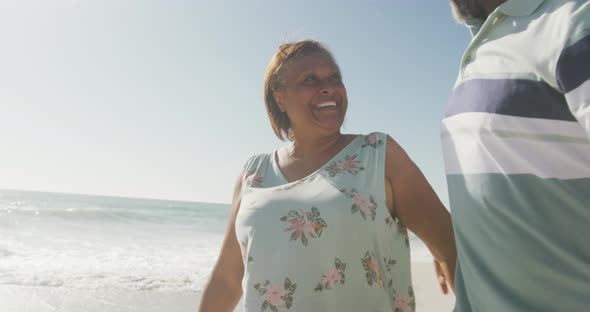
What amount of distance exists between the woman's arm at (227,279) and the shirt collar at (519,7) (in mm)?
1572

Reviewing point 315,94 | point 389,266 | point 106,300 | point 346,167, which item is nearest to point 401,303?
point 389,266

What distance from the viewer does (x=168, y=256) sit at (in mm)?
10227

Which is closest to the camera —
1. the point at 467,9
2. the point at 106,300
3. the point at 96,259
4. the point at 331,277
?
the point at 467,9

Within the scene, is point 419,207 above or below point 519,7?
below

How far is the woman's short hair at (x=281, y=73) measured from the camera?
2.33 meters

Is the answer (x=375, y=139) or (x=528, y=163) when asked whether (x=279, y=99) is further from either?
(x=528, y=163)

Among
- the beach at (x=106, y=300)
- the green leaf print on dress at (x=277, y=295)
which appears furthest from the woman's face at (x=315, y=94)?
the beach at (x=106, y=300)

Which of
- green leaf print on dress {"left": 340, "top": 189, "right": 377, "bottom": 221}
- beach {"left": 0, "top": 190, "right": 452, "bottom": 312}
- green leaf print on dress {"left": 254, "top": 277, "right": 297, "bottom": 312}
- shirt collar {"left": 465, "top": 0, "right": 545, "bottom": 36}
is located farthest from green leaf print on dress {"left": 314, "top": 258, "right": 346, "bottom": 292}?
beach {"left": 0, "top": 190, "right": 452, "bottom": 312}

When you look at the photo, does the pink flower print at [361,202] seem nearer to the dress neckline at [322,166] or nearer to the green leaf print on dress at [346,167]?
the green leaf print on dress at [346,167]

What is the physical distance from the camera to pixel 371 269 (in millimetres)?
1845

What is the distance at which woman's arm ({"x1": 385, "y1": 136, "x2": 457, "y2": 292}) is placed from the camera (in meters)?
1.86

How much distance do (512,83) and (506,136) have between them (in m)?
0.11

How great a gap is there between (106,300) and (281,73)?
3.94 metres

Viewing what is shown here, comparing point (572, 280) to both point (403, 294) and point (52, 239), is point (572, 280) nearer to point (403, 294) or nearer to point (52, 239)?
point (403, 294)
